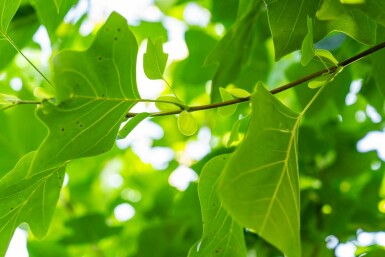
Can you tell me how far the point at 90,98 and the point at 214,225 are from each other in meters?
0.19

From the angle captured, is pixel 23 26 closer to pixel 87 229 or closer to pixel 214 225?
pixel 87 229

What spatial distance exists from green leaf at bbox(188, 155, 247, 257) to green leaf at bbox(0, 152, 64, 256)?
0.49 ft

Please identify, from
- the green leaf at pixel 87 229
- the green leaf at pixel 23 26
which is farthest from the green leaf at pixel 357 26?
the green leaf at pixel 87 229

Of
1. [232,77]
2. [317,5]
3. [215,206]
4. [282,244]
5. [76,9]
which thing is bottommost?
[282,244]

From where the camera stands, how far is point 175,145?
4.83 ft

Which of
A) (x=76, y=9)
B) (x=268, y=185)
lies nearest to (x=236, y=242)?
(x=268, y=185)

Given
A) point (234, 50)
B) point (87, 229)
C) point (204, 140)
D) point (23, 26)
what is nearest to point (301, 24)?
point (234, 50)

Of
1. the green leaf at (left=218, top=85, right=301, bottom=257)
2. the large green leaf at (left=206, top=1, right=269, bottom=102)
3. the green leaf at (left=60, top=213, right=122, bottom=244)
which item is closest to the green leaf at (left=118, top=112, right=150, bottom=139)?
the green leaf at (left=218, top=85, right=301, bottom=257)

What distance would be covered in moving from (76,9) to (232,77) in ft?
1.04

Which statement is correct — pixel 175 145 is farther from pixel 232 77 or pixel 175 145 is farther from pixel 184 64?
pixel 232 77

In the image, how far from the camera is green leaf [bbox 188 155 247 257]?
22.5 inches

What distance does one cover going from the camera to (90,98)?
50 centimetres

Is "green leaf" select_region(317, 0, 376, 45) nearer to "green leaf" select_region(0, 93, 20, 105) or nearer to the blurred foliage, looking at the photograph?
the blurred foliage

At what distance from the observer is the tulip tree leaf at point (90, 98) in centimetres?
49
